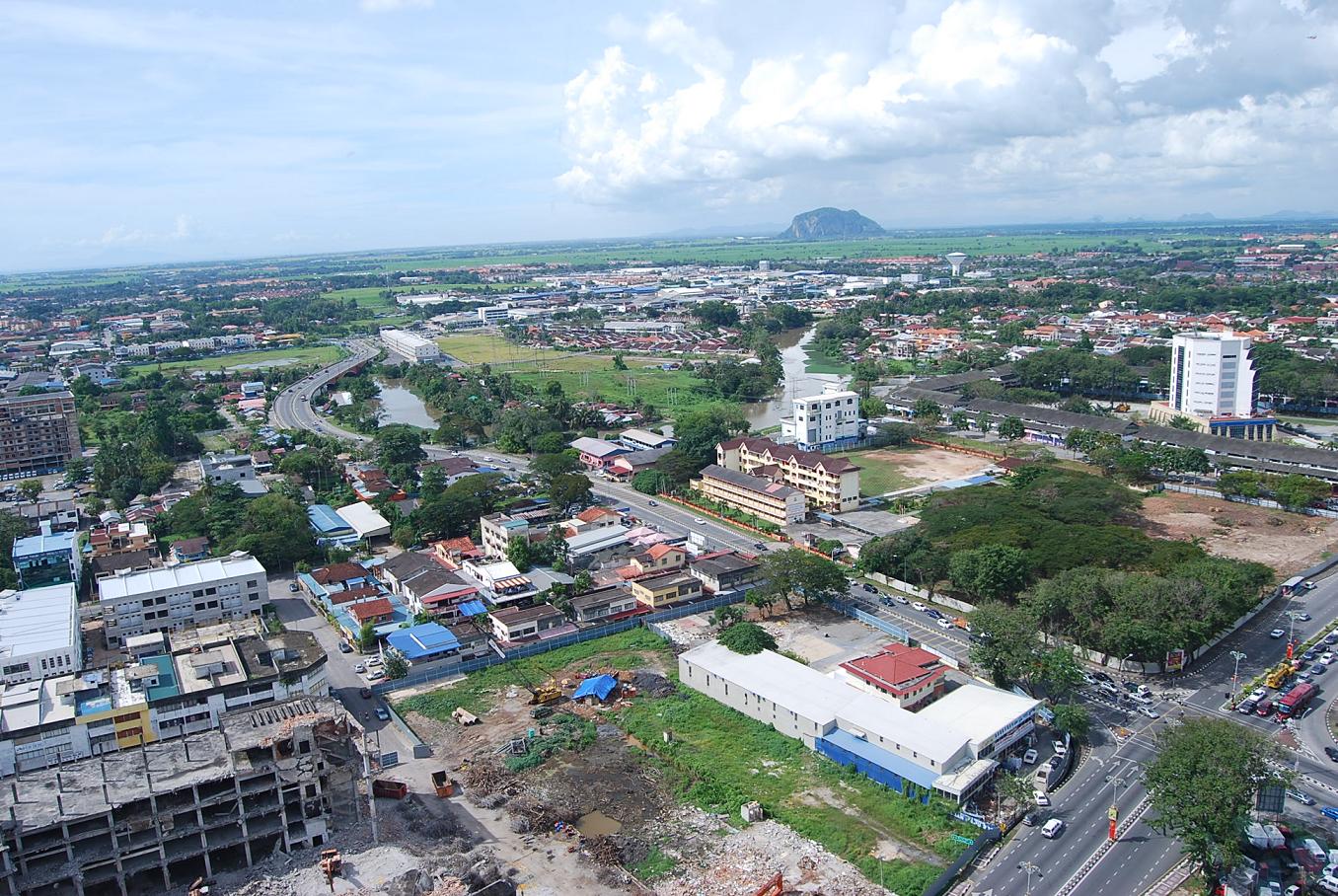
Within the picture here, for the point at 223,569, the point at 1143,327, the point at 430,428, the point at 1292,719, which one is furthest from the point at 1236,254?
the point at 223,569

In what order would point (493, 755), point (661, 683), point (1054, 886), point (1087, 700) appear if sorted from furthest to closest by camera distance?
point (661, 683) → point (1087, 700) → point (493, 755) → point (1054, 886)

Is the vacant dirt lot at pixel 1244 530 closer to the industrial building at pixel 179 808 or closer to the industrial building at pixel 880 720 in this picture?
the industrial building at pixel 880 720

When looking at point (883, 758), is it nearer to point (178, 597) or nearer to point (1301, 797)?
point (1301, 797)

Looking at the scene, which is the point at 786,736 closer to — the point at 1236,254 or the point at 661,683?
the point at 661,683

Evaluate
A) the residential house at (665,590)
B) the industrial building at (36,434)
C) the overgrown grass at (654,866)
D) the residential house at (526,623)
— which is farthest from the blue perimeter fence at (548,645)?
the industrial building at (36,434)

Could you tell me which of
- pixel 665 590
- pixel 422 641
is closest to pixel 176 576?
pixel 422 641
